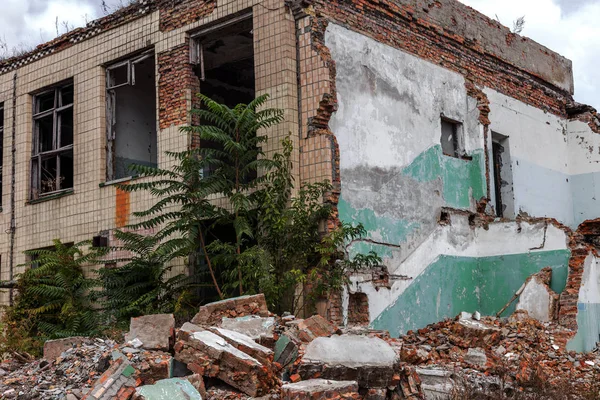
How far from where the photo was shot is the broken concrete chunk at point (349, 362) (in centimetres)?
755

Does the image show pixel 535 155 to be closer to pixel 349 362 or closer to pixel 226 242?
pixel 226 242

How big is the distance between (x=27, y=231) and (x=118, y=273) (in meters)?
3.25

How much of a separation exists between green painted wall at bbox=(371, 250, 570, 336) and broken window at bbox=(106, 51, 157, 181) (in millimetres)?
5588

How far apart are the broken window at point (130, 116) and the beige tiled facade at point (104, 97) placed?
16cm

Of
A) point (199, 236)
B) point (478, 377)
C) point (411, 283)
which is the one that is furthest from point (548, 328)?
point (199, 236)

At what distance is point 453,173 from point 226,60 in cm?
492

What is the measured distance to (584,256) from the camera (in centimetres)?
1251

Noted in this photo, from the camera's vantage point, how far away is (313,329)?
29.2 ft

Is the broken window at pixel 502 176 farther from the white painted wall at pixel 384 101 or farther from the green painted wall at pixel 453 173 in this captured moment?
the white painted wall at pixel 384 101

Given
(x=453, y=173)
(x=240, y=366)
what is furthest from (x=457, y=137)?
(x=240, y=366)

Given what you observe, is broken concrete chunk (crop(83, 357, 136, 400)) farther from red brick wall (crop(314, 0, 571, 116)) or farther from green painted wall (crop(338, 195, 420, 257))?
red brick wall (crop(314, 0, 571, 116))

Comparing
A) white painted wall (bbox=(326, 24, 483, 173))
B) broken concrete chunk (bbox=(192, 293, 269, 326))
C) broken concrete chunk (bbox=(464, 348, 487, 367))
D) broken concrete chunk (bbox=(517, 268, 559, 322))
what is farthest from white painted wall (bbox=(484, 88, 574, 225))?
broken concrete chunk (bbox=(192, 293, 269, 326))

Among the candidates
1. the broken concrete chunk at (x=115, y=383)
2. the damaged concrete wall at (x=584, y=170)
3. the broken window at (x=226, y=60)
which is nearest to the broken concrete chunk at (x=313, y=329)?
the broken concrete chunk at (x=115, y=383)

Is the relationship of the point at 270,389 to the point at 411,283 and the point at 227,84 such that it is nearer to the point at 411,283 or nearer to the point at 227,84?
the point at 411,283
